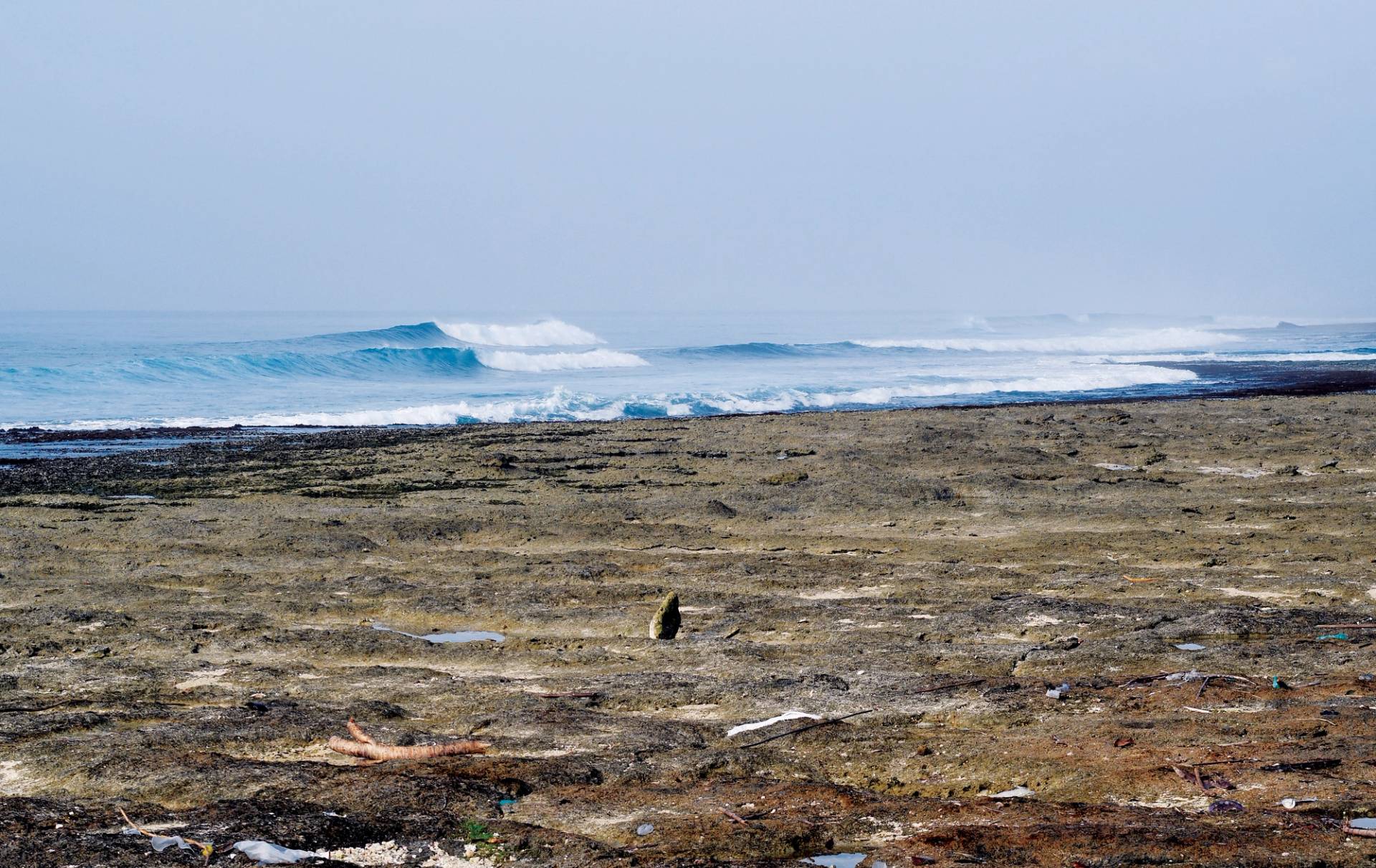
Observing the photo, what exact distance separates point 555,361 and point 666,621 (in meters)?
Result: 61.0

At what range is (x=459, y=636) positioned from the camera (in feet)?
29.9

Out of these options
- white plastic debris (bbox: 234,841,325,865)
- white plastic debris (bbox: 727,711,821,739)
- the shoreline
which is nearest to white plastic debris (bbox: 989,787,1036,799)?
white plastic debris (bbox: 727,711,821,739)

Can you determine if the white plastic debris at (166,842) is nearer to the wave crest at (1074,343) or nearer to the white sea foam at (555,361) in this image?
the white sea foam at (555,361)

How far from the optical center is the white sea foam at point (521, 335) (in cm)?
8006

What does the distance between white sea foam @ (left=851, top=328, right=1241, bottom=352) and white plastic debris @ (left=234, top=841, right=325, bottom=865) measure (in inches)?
3182

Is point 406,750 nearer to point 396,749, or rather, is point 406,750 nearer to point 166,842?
point 396,749

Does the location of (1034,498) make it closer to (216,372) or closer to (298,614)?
(298,614)

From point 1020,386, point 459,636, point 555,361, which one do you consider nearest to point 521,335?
point 555,361

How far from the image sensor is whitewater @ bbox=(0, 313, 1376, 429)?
3794cm

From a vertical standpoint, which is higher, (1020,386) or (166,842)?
(1020,386)

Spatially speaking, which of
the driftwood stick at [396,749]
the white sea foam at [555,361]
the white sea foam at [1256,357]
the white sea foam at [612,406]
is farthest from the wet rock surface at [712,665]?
the white sea foam at [1256,357]

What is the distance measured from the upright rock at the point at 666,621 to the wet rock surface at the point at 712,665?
12 centimetres

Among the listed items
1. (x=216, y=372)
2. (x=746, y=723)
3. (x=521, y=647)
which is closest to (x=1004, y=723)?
(x=746, y=723)

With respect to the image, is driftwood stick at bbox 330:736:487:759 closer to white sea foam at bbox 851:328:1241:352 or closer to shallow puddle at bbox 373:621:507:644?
shallow puddle at bbox 373:621:507:644
